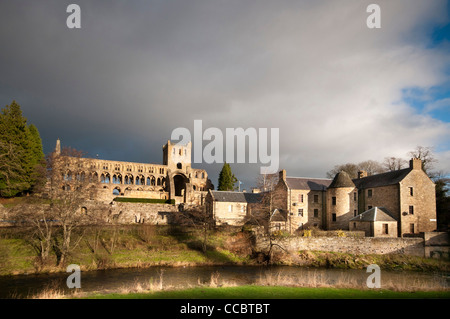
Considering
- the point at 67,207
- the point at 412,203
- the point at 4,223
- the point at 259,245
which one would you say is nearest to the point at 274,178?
the point at 259,245

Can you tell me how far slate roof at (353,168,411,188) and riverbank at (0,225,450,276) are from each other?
31.6 ft

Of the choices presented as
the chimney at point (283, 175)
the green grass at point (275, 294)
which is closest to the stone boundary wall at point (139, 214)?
the chimney at point (283, 175)

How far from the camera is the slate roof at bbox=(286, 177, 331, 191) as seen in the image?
4488cm

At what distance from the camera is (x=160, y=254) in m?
31.9

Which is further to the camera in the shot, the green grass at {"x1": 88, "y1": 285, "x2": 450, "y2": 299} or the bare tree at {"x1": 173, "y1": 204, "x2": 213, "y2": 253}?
the bare tree at {"x1": 173, "y1": 204, "x2": 213, "y2": 253}

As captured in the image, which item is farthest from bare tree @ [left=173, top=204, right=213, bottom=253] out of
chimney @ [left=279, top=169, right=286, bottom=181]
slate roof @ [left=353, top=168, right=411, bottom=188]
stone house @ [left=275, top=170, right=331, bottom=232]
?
slate roof @ [left=353, top=168, right=411, bottom=188]

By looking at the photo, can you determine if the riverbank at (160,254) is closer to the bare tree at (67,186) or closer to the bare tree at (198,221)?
the bare tree at (198,221)

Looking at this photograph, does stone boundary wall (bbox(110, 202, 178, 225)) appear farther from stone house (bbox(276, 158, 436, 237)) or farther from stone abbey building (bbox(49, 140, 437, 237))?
stone house (bbox(276, 158, 436, 237))

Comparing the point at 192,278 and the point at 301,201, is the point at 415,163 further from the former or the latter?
the point at 192,278

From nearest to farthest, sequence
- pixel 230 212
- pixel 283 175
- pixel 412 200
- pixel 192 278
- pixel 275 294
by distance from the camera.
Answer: pixel 275 294, pixel 192 278, pixel 412 200, pixel 283 175, pixel 230 212

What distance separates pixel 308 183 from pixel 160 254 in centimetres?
2388

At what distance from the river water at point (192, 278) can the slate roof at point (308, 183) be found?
1564cm

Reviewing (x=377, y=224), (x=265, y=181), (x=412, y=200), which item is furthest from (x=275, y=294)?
(x=412, y=200)
